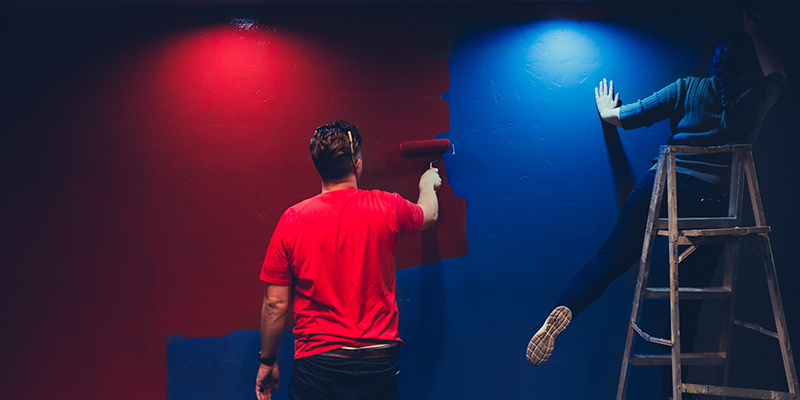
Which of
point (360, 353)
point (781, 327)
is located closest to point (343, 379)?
point (360, 353)

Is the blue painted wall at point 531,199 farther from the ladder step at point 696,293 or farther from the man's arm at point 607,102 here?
the ladder step at point 696,293

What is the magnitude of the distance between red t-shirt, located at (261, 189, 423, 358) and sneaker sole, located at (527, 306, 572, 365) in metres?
0.57

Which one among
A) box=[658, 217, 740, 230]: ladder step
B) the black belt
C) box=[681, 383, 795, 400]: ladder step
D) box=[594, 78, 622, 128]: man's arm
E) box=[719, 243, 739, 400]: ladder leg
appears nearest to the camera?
the black belt

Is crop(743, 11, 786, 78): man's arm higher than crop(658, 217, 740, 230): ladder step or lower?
higher

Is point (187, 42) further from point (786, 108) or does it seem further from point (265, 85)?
point (786, 108)

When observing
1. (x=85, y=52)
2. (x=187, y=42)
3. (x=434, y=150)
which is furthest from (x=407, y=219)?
(x=85, y=52)

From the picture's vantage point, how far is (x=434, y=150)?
175 cm

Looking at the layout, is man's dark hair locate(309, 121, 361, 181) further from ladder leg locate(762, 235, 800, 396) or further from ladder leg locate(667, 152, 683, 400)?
ladder leg locate(762, 235, 800, 396)

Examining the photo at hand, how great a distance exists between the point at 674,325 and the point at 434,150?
116cm

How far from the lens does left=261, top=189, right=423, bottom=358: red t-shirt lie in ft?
4.18

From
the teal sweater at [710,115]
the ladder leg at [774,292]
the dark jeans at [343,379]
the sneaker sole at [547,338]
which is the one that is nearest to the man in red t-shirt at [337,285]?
the dark jeans at [343,379]

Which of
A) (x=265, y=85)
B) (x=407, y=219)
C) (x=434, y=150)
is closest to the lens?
(x=407, y=219)

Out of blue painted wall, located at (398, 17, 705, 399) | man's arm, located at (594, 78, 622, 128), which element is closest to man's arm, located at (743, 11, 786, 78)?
blue painted wall, located at (398, 17, 705, 399)

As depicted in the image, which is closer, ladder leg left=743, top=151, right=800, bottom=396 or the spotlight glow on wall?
ladder leg left=743, top=151, right=800, bottom=396
